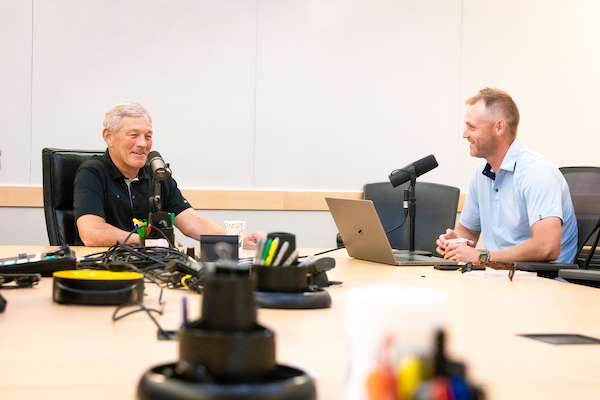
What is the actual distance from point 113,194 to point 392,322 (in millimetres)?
2414

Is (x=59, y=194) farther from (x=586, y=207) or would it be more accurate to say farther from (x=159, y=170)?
(x=586, y=207)

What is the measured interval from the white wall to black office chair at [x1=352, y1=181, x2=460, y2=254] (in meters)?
0.49

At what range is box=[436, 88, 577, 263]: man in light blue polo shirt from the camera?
88.0 inches

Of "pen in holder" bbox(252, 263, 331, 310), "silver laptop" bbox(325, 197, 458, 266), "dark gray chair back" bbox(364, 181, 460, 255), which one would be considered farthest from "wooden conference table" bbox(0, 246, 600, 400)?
"dark gray chair back" bbox(364, 181, 460, 255)

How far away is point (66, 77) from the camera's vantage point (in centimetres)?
338

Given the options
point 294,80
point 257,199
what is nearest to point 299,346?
point 257,199

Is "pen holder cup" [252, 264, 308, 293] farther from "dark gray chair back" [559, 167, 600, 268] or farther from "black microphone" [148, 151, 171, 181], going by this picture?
"dark gray chair back" [559, 167, 600, 268]

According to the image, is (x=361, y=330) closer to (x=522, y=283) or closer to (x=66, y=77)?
(x=522, y=283)

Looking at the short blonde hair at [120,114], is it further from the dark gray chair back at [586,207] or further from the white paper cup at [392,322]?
the white paper cup at [392,322]

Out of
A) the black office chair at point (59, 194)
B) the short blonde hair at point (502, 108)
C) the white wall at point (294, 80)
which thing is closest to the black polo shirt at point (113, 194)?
the black office chair at point (59, 194)

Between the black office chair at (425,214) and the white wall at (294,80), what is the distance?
1.60 ft

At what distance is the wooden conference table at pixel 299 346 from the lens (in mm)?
526

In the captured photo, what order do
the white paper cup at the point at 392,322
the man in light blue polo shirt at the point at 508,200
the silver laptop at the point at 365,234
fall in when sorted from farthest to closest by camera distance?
the man in light blue polo shirt at the point at 508,200, the silver laptop at the point at 365,234, the white paper cup at the point at 392,322

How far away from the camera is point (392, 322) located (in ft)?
1.11
